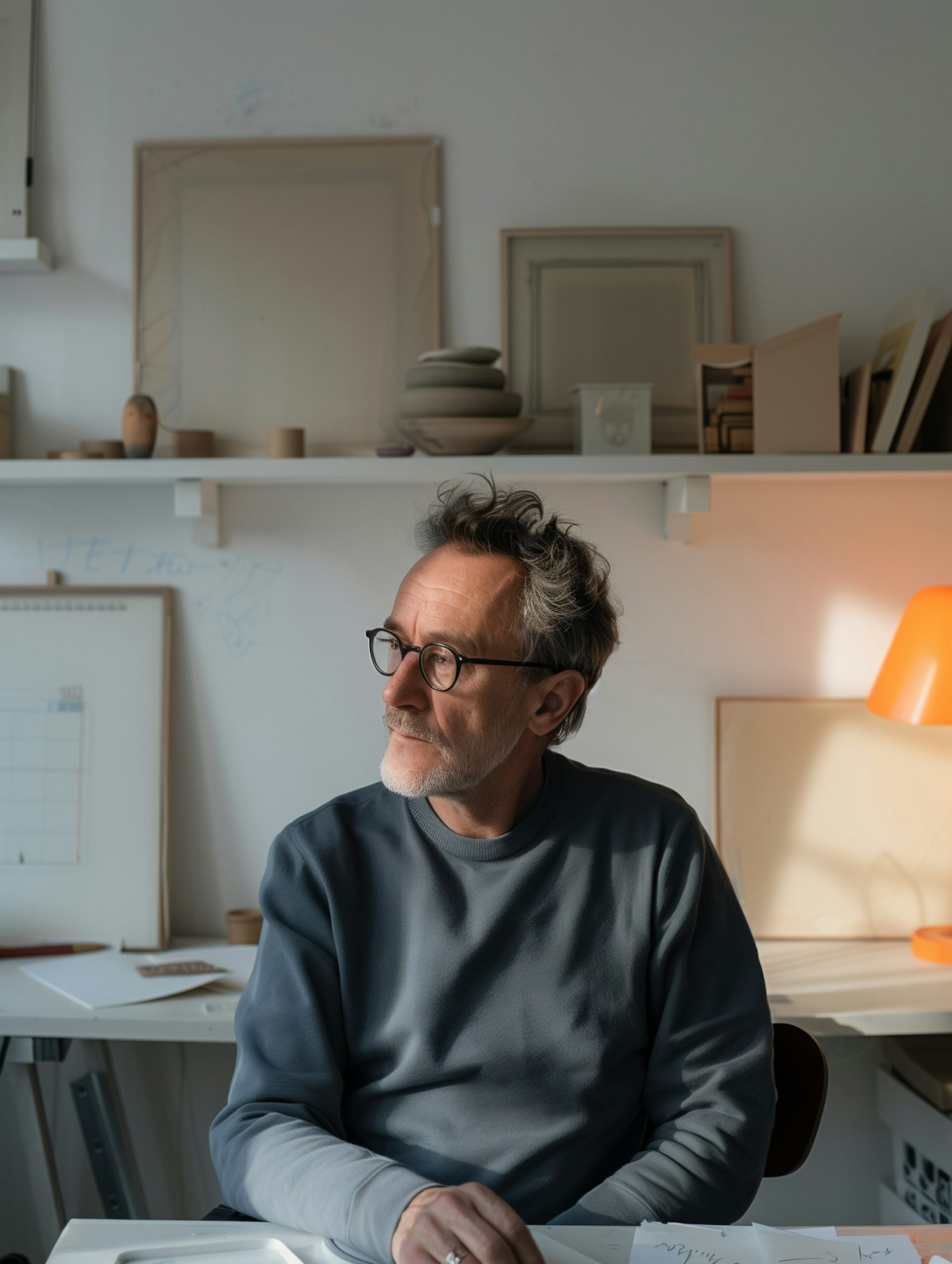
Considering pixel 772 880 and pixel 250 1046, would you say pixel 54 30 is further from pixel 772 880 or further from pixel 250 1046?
pixel 772 880

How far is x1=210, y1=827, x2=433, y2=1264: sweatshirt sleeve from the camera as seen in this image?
3.48 feet

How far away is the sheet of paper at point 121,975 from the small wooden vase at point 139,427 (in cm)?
92

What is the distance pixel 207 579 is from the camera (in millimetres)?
2279

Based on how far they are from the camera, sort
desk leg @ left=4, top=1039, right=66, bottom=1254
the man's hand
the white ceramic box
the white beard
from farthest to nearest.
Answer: the white ceramic box
desk leg @ left=4, top=1039, right=66, bottom=1254
the white beard
the man's hand

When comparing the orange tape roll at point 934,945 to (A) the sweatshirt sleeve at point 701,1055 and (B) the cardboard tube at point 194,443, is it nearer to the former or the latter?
(A) the sweatshirt sleeve at point 701,1055

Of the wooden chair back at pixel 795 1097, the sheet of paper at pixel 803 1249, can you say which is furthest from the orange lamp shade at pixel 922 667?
the sheet of paper at pixel 803 1249

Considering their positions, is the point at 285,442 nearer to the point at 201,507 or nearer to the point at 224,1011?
the point at 201,507

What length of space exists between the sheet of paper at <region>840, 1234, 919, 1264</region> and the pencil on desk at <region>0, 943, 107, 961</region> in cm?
154

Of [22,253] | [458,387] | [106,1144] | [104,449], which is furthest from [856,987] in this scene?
[22,253]

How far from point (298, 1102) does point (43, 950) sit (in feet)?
3.55

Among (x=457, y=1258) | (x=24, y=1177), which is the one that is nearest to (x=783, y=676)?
(x=457, y=1258)

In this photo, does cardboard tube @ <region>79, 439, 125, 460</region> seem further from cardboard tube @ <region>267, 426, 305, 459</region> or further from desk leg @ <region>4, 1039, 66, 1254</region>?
desk leg @ <region>4, 1039, 66, 1254</region>

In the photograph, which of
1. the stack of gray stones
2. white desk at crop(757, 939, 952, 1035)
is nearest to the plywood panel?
white desk at crop(757, 939, 952, 1035)

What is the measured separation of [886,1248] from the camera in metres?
1.02
